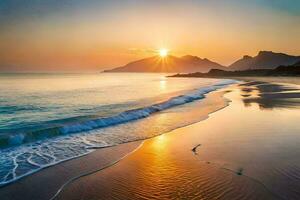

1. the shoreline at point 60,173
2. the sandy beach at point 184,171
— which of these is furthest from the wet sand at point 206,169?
the shoreline at point 60,173

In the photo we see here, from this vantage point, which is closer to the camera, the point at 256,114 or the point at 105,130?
the point at 105,130

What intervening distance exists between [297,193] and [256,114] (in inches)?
486

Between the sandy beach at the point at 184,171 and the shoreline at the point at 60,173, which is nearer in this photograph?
the sandy beach at the point at 184,171

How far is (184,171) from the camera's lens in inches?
311

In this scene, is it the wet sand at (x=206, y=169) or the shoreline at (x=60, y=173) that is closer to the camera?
the wet sand at (x=206, y=169)

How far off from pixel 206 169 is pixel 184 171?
64cm

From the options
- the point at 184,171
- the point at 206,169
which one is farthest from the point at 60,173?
the point at 206,169

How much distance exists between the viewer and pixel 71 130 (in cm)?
1467

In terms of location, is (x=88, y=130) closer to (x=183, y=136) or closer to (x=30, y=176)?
(x=183, y=136)

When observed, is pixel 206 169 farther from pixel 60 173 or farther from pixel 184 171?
pixel 60 173

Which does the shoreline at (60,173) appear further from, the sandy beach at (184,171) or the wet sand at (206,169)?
the wet sand at (206,169)

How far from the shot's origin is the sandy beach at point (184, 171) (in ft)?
21.2

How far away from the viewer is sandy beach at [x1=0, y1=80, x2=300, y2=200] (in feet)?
21.2

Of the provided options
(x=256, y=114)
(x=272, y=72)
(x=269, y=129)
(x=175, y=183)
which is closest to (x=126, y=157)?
(x=175, y=183)
